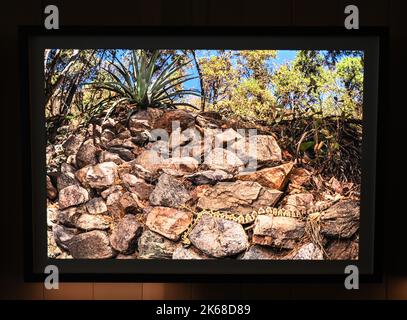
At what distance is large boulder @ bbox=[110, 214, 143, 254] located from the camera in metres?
1.45

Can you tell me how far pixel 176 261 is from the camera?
4.78ft

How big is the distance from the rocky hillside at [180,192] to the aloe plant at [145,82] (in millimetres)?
43

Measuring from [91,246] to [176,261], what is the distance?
0.31m

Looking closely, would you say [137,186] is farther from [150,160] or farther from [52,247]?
[52,247]

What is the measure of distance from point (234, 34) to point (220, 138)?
359mm

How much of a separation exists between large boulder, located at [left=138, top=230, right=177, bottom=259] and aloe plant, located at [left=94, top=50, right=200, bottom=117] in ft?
1.50

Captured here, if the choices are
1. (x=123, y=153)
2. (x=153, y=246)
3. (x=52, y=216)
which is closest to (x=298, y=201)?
(x=153, y=246)

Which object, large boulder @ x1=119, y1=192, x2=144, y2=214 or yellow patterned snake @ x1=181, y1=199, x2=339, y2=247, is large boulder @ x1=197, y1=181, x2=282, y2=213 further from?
large boulder @ x1=119, y1=192, x2=144, y2=214

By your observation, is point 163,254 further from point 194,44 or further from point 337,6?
point 337,6

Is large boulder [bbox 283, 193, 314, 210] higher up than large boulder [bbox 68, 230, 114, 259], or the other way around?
large boulder [bbox 283, 193, 314, 210]

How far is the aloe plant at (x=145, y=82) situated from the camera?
1.42m

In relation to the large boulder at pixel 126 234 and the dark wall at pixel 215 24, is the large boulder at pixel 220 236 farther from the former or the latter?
the dark wall at pixel 215 24

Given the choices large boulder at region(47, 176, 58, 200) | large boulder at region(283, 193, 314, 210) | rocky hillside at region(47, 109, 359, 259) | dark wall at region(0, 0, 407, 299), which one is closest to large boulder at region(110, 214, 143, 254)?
rocky hillside at region(47, 109, 359, 259)
